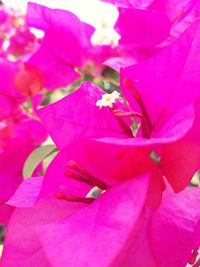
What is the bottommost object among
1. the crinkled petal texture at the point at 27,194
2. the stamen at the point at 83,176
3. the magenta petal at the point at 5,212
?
the magenta petal at the point at 5,212

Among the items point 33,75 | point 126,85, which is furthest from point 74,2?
point 126,85

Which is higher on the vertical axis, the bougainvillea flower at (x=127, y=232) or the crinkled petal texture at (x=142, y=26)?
the crinkled petal texture at (x=142, y=26)

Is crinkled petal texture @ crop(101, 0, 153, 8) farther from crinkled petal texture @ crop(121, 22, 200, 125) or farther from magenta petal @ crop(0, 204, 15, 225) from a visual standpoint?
magenta petal @ crop(0, 204, 15, 225)

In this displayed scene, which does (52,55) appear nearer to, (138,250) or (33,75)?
(33,75)

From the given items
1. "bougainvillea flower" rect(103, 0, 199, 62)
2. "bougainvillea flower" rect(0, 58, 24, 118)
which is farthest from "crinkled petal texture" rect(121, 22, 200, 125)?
"bougainvillea flower" rect(0, 58, 24, 118)

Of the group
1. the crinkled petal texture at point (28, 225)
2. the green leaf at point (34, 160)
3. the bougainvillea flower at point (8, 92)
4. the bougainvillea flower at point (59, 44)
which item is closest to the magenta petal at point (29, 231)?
the crinkled petal texture at point (28, 225)

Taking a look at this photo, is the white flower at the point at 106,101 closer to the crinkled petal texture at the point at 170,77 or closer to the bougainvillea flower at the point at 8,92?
the crinkled petal texture at the point at 170,77
